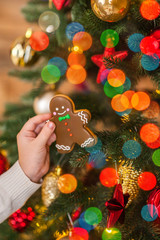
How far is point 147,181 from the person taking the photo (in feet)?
2.01

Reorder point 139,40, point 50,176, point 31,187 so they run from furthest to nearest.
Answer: point 50,176
point 31,187
point 139,40

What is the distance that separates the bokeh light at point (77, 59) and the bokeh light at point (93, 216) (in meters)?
0.43

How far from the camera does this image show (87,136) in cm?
60

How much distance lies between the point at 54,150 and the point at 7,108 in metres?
0.45

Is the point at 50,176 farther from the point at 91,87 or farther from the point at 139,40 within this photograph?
the point at 139,40

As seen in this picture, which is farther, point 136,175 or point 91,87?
point 91,87

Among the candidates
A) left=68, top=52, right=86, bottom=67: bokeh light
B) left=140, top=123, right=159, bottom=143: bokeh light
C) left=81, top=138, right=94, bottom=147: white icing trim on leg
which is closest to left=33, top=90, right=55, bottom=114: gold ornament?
left=68, top=52, right=86, bottom=67: bokeh light

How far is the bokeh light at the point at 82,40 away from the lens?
2.26ft

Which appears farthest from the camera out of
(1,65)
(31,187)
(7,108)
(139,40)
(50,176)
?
(1,65)

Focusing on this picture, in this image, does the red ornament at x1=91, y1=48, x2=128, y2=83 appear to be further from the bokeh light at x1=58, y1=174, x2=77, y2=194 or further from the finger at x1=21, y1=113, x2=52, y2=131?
the bokeh light at x1=58, y1=174, x2=77, y2=194

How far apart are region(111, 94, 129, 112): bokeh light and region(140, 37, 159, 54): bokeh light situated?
139 mm

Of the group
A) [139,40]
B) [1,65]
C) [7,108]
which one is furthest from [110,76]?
[1,65]

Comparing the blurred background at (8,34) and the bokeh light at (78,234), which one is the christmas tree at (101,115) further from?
the blurred background at (8,34)

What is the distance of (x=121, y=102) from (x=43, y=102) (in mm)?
280
